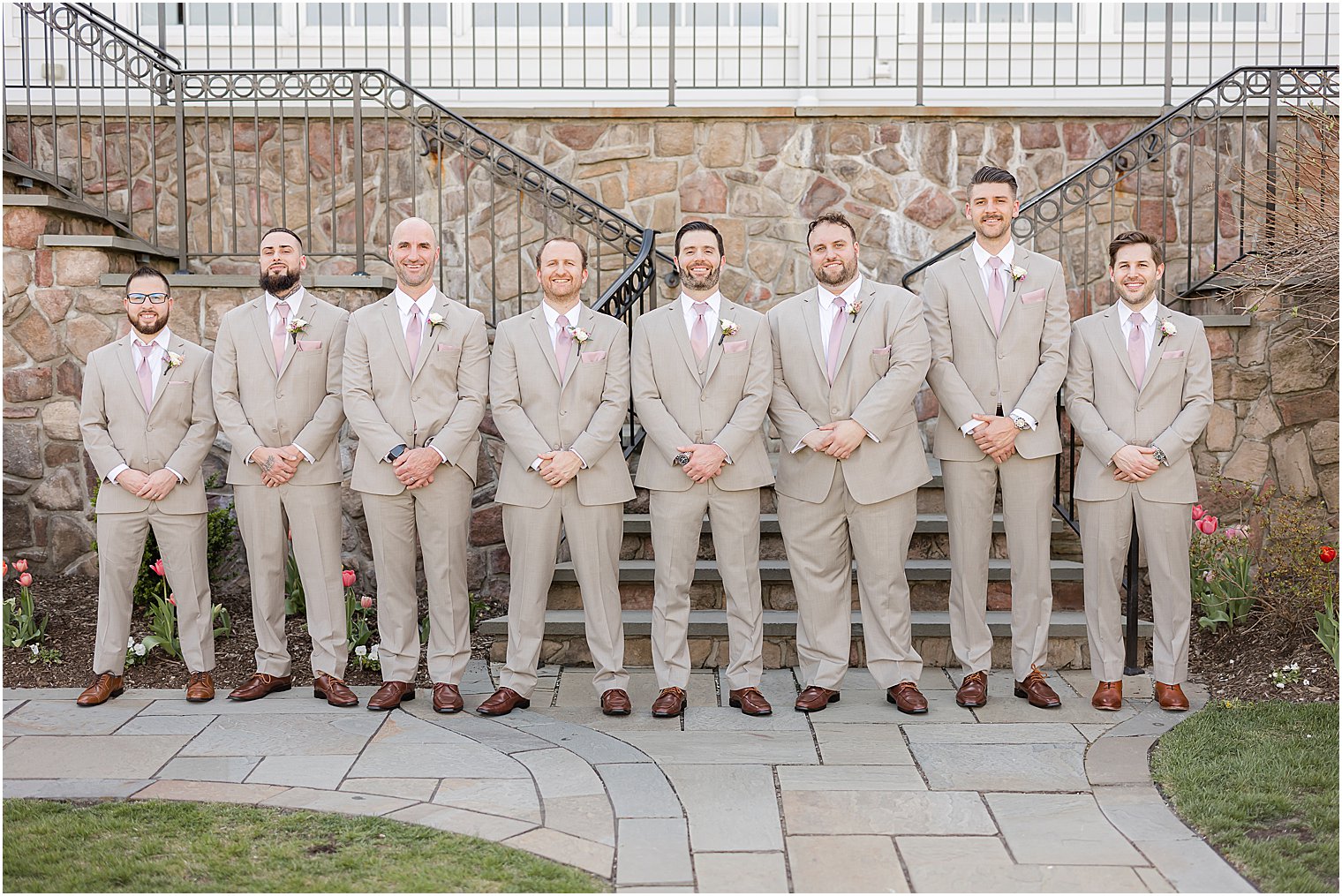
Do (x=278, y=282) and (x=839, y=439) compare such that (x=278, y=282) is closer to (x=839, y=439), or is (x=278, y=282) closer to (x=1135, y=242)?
(x=839, y=439)

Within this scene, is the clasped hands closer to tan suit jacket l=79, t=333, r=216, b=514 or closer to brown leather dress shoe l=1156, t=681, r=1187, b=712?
brown leather dress shoe l=1156, t=681, r=1187, b=712

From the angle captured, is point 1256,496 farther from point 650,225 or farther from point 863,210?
point 650,225

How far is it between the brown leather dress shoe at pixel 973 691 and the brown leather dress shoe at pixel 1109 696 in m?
0.47

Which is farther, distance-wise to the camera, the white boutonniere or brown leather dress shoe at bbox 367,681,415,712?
brown leather dress shoe at bbox 367,681,415,712

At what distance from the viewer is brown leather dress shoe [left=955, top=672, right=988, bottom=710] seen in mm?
5293

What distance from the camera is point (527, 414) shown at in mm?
5273

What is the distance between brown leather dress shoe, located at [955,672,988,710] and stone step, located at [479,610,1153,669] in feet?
2.13

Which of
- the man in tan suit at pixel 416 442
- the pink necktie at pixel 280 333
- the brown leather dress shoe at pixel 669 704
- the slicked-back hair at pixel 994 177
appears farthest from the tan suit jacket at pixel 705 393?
the pink necktie at pixel 280 333

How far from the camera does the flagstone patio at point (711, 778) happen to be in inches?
144

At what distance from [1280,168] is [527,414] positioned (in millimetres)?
4721

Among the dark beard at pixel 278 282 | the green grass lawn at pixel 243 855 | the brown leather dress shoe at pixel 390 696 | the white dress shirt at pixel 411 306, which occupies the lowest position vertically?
the green grass lawn at pixel 243 855

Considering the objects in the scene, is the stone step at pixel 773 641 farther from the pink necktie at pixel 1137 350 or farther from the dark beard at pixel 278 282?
the dark beard at pixel 278 282

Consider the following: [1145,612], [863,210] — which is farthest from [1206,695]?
[863,210]

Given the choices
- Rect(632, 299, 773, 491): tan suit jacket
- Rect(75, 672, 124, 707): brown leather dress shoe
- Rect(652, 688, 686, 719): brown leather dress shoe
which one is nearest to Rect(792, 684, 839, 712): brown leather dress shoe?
Rect(652, 688, 686, 719): brown leather dress shoe
